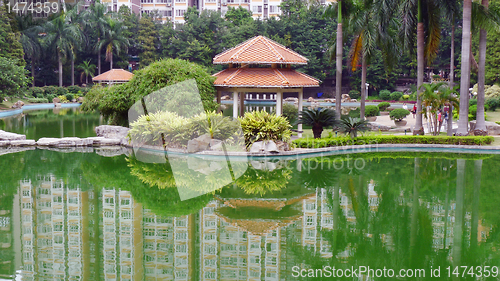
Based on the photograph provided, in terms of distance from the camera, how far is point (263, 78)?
2323cm

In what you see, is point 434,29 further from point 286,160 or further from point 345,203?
point 345,203

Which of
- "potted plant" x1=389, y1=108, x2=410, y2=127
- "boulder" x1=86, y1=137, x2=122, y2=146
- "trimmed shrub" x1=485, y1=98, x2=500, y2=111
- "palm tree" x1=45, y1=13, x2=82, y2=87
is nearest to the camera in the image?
"boulder" x1=86, y1=137, x2=122, y2=146

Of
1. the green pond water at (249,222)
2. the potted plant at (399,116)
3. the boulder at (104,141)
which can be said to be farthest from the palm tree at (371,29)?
the boulder at (104,141)

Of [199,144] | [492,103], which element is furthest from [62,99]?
[492,103]

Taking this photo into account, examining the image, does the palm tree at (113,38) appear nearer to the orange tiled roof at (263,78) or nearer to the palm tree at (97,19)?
the palm tree at (97,19)

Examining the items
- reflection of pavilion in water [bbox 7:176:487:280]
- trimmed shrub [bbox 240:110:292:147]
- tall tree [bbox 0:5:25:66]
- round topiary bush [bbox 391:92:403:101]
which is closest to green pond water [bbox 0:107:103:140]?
tall tree [bbox 0:5:25:66]

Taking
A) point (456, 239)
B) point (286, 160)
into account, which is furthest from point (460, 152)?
point (456, 239)

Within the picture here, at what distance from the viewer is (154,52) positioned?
58406 mm

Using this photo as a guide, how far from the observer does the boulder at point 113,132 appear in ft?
74.2

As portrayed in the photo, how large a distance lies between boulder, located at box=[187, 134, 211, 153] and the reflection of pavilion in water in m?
6.33

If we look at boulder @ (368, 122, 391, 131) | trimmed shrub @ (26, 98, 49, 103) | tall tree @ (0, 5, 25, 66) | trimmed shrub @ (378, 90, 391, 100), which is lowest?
boulder @ (368, 122, 391, 131)

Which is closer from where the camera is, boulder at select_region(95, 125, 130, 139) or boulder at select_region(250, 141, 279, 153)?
boulder at select_region(250, 141, 279, 153)

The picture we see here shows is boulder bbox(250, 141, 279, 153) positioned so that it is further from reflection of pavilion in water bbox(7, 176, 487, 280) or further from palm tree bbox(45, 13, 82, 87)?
palm tree bbox(45, 13, 82, 87)

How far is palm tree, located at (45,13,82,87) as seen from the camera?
52.9 meters
